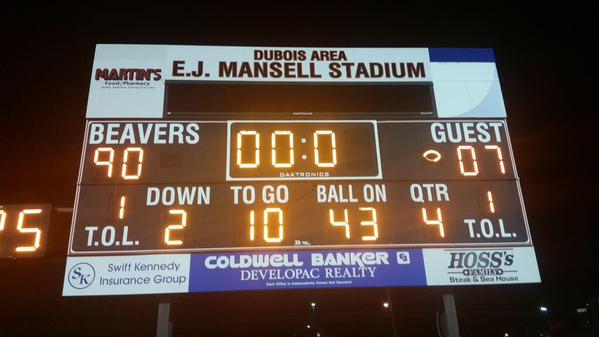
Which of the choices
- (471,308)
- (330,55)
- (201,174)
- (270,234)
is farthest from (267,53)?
(471,308)

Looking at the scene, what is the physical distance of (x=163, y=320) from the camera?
692 cm

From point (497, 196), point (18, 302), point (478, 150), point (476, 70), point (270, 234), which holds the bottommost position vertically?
point (270, 234)

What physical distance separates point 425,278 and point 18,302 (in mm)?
23652

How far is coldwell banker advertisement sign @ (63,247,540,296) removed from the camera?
22.3 feet

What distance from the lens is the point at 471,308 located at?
34594 millimetres

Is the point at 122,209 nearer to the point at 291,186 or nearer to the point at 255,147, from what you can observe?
the point at 255,147

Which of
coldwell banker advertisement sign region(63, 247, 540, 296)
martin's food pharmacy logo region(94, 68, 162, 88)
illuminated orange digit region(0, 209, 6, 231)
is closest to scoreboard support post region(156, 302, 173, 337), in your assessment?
coldwell banker advertisement sign region(63, 247, 540, 296)

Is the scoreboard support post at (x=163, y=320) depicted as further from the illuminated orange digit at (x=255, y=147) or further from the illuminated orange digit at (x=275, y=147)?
→ the illuminated orange digit at (x=275, y=147)

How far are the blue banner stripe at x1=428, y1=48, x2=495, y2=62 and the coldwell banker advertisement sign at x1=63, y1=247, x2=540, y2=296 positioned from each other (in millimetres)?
2974

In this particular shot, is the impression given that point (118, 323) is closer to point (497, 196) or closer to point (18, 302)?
point (18, 302)

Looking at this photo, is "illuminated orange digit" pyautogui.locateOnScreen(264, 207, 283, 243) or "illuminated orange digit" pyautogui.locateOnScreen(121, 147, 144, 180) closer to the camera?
"illuminated orange digit" pyautogui.locateOnScreen(264, 207, 283, 243)

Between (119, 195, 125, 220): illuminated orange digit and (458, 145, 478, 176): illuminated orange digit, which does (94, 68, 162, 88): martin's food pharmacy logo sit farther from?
(458, 145, 478, 176): illuminated orange digit

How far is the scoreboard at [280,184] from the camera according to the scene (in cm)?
694

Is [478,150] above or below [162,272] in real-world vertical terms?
above
